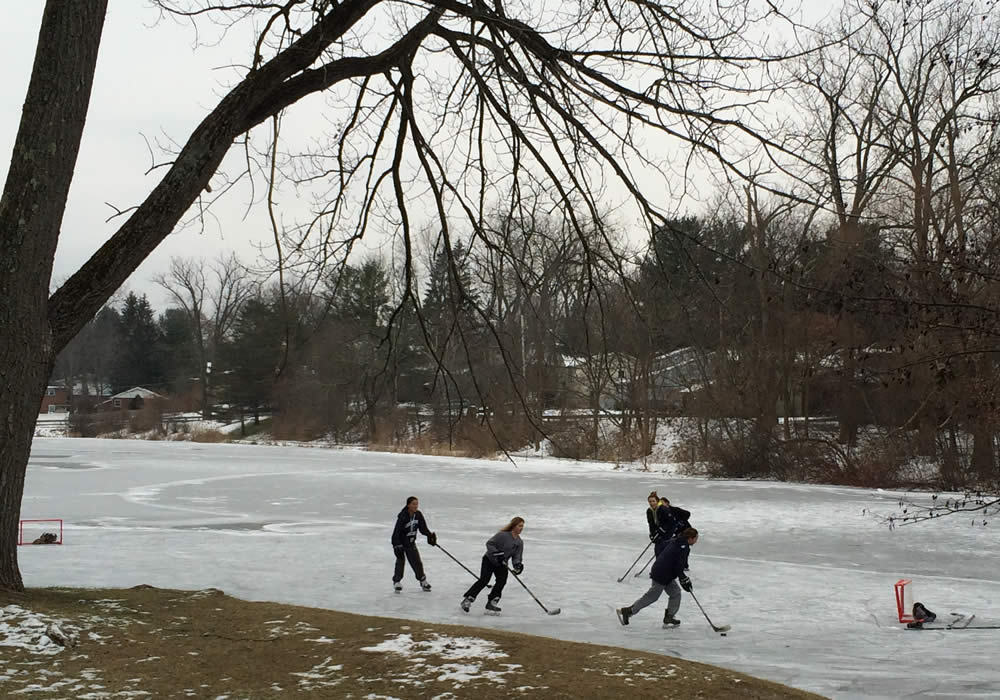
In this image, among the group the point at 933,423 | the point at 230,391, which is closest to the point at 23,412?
the point at 933,423

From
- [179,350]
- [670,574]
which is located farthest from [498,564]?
[179,350]

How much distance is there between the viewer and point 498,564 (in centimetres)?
1011

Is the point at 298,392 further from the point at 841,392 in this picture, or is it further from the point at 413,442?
the point at 841,392

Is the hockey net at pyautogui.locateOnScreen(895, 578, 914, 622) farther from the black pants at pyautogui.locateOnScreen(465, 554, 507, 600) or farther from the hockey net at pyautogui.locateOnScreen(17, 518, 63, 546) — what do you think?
the hockey net at pyautogui.locateOnScreen(17, 518, 63, 546)

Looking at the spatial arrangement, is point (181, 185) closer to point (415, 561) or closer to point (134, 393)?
point (415, 561)

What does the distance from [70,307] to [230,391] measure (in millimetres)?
46631

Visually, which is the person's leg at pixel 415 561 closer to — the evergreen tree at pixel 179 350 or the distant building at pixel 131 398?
the evergreen tree at pixel 179 350

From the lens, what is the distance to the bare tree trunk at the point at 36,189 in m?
7.11

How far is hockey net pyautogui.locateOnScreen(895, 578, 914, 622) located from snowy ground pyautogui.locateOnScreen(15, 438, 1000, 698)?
0.75 ft

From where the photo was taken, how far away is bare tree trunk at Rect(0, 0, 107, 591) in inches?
280

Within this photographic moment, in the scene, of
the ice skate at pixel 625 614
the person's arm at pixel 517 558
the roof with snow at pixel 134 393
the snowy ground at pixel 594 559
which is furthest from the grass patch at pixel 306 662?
the roof with snow at pixel 134 393

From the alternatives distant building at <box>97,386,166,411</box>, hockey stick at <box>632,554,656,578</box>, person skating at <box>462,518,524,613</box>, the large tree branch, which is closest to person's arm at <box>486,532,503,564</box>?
person skating at <box>462,518,524,613</box>

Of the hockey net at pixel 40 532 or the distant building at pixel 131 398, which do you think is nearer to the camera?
the hockey net at pixel 40 532

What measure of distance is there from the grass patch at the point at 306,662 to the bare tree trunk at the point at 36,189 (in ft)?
4.96
